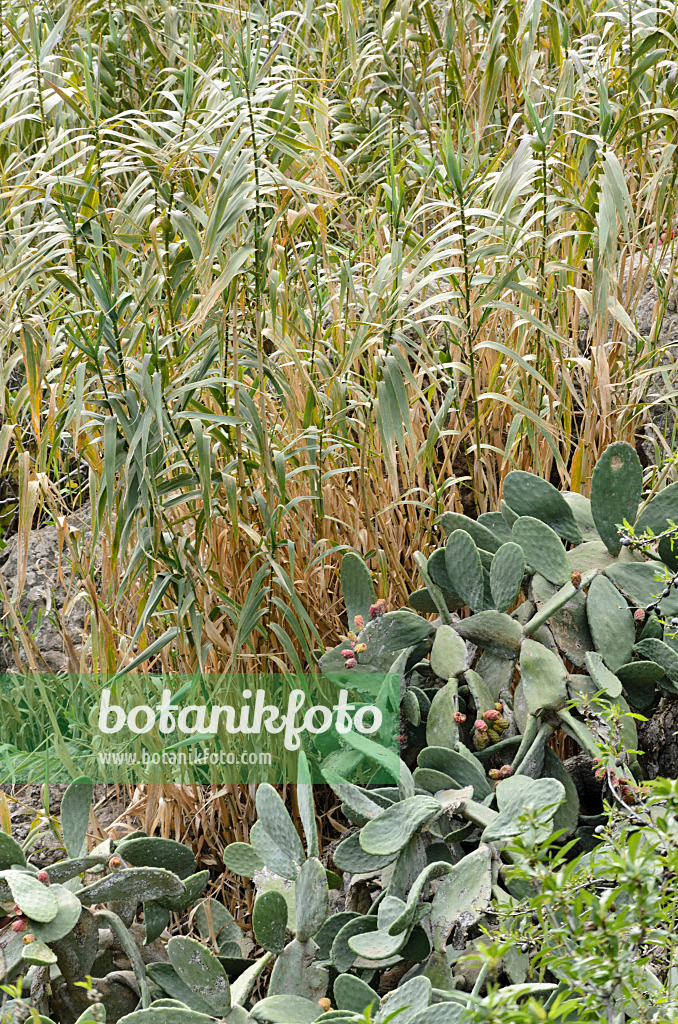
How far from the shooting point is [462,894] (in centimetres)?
84

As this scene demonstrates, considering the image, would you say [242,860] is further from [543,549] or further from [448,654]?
[543,549]

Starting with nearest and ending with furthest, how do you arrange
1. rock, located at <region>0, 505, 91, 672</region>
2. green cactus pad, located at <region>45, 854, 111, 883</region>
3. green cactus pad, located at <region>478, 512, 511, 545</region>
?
green cactus pad, located at <region>45, 854, 111, 883</region> < green cactus pad, located at <region>478, 512, 511, 545</region> < rock, located at <region>0, 505, 91, 672</region>

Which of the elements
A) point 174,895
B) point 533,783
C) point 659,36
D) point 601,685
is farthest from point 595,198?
point 174,895

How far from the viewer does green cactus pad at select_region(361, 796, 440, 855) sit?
853 millimetres

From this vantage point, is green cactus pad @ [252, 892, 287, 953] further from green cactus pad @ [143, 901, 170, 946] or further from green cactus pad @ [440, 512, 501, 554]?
green cactus pad @ [440, 512, 501, 554]

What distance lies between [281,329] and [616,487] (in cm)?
52

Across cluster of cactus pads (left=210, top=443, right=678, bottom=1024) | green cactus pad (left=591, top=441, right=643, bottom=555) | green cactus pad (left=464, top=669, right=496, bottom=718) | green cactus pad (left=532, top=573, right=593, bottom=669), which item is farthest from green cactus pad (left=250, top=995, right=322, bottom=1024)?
green cactus pad (left=591, top=441, right=643, bottom=555)

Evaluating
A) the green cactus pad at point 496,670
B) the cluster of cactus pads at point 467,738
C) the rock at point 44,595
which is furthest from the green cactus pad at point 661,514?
the rock at point 44,595

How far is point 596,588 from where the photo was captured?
1.00 m

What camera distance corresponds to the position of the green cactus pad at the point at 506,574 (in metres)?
1.01

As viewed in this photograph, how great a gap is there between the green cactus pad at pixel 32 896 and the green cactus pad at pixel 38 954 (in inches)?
0.8

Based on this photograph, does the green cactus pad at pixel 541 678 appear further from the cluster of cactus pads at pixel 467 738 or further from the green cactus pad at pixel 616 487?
the green cactus pad at pixel 616 487

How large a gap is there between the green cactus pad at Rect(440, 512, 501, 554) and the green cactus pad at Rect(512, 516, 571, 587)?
0.09m

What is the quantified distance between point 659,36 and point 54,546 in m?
1.40
